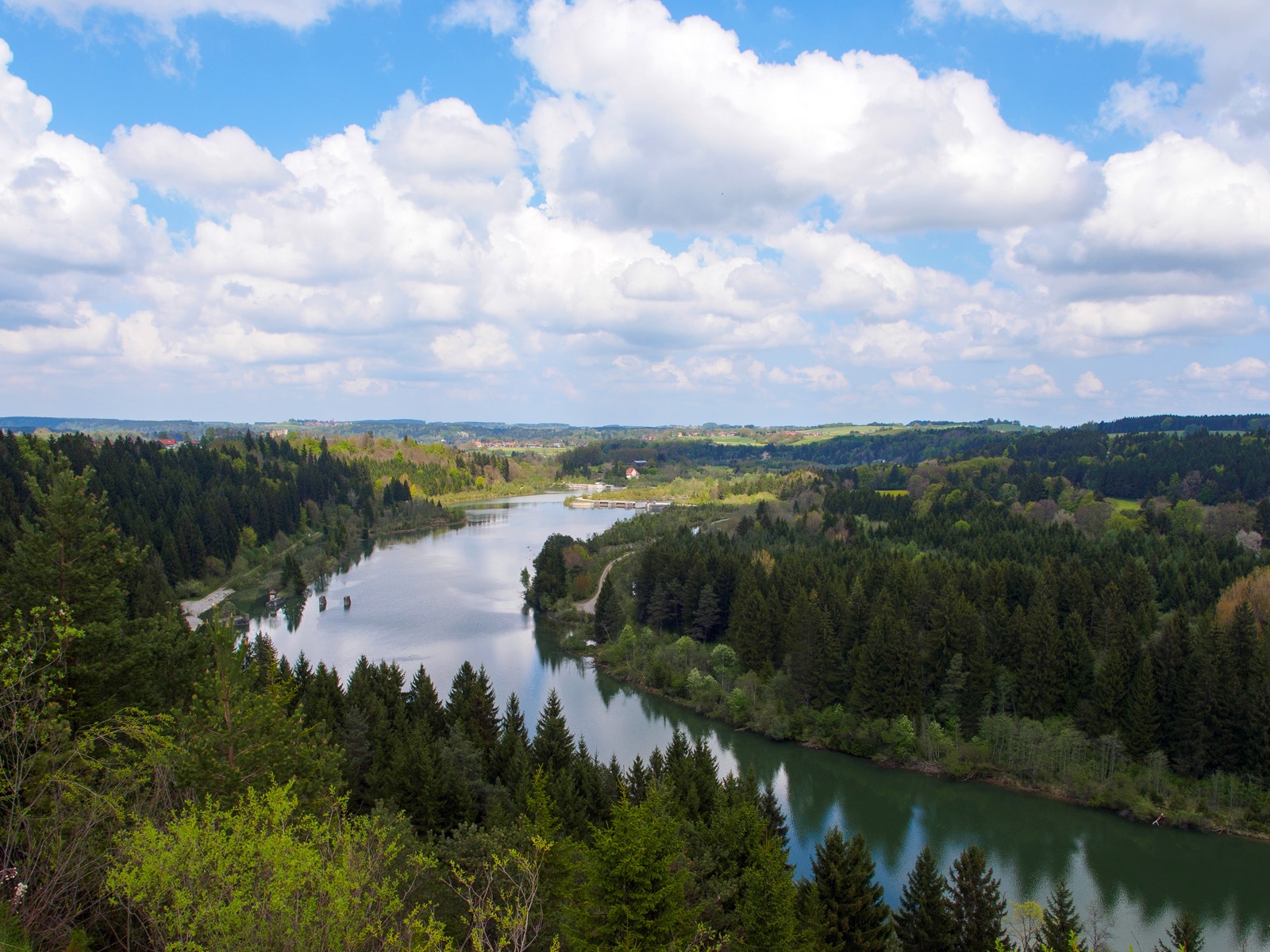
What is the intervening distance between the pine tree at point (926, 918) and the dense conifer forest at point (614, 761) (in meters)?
0.06

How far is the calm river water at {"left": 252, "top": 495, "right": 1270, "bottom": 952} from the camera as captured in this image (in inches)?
Answer: 834

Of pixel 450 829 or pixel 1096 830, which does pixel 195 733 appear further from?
pixel 1096 830

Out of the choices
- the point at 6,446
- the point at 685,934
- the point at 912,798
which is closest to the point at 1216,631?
the point at 912,798

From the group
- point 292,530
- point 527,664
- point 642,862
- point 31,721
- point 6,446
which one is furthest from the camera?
point 292,530

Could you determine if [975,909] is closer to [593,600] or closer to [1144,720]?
[1144,720]

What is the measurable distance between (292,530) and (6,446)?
26412 millimetres

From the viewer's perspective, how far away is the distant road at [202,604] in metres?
47.3

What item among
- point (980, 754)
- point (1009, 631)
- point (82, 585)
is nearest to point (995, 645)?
point (1009, 631)

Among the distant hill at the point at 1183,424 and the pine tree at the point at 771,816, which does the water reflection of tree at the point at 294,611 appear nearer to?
the pine tree at the point at 771,816

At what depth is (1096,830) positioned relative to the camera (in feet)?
80.7

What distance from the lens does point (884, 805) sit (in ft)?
86.8

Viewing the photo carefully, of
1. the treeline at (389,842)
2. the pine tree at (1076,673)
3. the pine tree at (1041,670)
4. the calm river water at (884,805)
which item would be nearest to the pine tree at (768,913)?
the treeline at (389,842)

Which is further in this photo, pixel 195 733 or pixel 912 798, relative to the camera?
pixel 912 798

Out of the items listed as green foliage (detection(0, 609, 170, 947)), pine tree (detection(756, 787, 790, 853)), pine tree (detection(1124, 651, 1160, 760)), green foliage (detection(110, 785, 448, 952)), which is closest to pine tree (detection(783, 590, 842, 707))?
pine tree (detection(1124, 651, 1160, 760))
